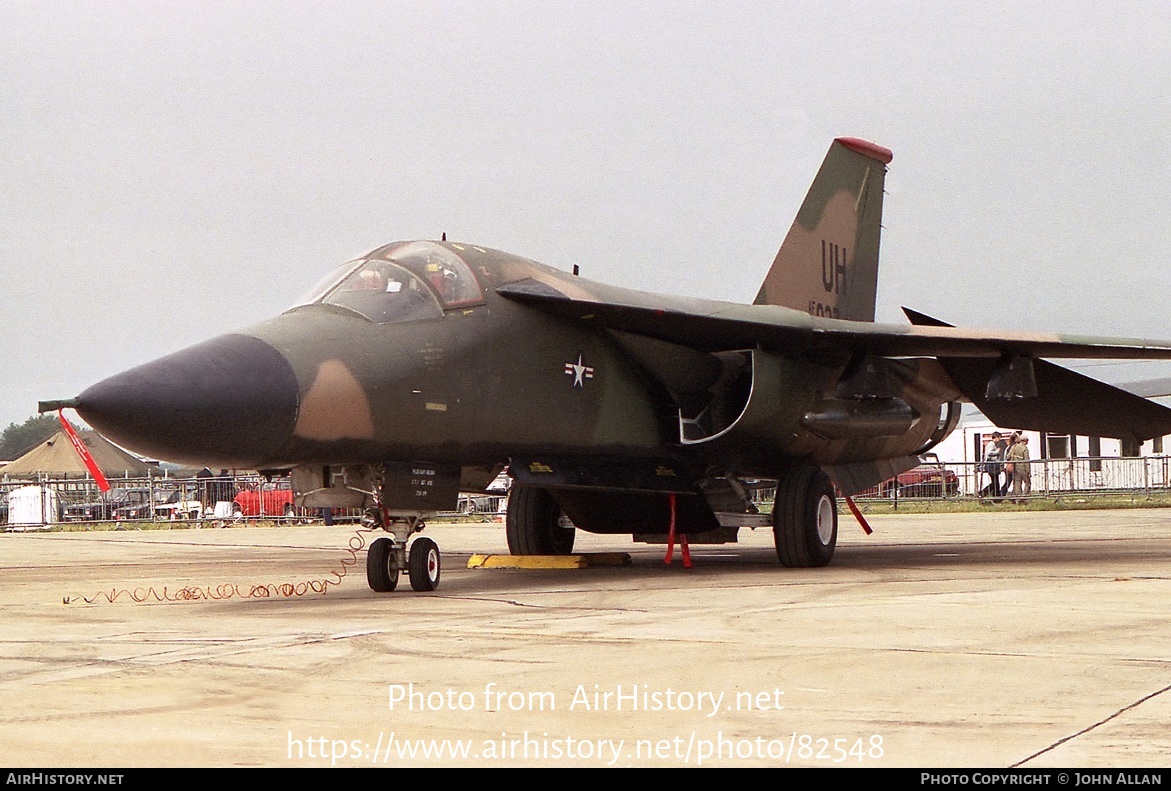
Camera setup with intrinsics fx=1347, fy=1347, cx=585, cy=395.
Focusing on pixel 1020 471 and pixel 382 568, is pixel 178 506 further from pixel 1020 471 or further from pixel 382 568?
pixel 382 568

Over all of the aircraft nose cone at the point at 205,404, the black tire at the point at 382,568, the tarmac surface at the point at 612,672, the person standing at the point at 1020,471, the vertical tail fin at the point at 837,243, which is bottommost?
the tarmac surface at the point at 612,672

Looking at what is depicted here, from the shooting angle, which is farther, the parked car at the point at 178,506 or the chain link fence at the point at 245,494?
the parked car at the point at 178,506

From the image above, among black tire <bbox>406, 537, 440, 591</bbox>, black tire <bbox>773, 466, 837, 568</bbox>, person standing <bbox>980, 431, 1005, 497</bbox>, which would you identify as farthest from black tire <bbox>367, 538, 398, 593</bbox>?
person standing <bbox>980, 431, 1005, 497</bbox>

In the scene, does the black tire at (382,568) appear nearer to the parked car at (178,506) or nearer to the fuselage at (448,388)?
the fuselage at (448,388)

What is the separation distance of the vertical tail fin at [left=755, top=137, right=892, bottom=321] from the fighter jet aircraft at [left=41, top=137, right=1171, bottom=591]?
0.05 meters

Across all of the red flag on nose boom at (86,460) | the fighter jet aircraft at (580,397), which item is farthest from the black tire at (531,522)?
the red flag on nose boom at (86,460)

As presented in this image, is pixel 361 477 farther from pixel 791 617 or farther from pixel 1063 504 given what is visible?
pixel 1063 504

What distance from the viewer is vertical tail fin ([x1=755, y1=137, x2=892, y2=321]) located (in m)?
15.1

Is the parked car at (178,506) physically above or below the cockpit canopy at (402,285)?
below

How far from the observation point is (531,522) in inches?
528

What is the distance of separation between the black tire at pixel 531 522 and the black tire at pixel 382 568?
11.3 feet

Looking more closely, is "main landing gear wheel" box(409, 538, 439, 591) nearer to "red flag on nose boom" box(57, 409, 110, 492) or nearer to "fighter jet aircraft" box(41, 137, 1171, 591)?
"fighter jet aircraft" box(41, 137, 1171, 591)

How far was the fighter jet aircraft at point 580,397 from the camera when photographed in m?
8.48

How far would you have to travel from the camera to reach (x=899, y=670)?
5402 millimetres
